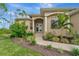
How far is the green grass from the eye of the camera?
4363 millimetres

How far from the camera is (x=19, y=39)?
4.46 m

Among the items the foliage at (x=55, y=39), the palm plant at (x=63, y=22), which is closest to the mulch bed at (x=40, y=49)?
the foliage at (x=55, y=39)

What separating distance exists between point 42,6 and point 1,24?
941 mm

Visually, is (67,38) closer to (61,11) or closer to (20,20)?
(61,11)

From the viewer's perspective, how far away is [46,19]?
4.51m

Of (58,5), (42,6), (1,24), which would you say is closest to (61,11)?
(58,5)

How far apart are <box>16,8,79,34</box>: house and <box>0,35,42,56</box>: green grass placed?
1.47 feet

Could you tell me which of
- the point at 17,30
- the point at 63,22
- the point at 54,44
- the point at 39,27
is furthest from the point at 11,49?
the point at 63,22

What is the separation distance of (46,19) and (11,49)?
969 mm

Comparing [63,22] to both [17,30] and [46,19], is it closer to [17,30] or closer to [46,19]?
[46,19]

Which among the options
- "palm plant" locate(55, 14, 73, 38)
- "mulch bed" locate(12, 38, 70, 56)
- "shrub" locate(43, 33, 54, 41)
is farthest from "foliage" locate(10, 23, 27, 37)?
"palm plant" locate(55, 14, 73, 38)

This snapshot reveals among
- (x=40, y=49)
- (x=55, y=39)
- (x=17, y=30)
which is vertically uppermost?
(x=17, y=30)

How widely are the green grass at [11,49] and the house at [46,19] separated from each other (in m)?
0.45

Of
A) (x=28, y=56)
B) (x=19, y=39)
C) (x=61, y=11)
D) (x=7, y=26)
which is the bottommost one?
(x=28, y=56)
